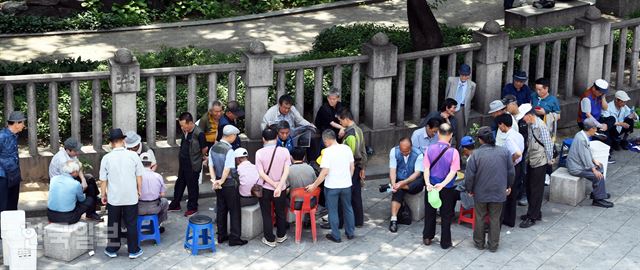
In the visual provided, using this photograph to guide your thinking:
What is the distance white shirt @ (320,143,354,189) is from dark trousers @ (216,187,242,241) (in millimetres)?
1230

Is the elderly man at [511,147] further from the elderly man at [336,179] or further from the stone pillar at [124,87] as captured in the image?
the stone pillar at [124,87]

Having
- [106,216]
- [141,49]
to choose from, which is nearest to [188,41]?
[141,49]

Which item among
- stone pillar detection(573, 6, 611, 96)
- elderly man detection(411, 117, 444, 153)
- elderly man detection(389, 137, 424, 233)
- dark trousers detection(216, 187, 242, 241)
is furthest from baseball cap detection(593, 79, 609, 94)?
dark trousers detection(216, 187, 242, 241)

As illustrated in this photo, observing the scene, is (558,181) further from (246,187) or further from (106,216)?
(106,216)

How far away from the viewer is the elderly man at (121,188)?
15797mm

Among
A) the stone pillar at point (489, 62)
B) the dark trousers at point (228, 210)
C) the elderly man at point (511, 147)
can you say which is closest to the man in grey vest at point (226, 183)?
the dark trousers at point (228, 210)

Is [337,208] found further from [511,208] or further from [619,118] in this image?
[619,118]

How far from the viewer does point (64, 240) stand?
1594 centimetres

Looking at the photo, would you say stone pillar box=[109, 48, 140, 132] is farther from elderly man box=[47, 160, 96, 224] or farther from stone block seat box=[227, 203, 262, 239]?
stone block seat box=[227, 203, 262, 239]

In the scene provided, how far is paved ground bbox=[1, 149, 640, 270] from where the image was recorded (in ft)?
53.0

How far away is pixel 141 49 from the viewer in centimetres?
2452

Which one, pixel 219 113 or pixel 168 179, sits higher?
pixel 219 113

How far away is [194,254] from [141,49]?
29.5 feet

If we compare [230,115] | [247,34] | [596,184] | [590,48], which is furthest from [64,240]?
[247,34]
